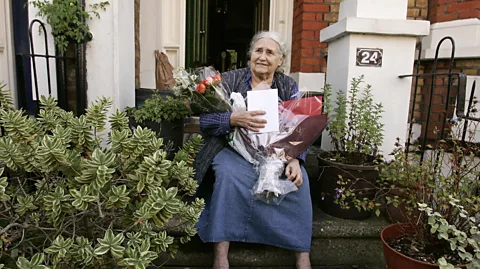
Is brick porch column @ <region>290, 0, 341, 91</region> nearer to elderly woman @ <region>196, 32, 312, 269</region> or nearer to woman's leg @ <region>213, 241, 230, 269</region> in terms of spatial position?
elderly woman @ <region>196, 32, 312, 269</region>

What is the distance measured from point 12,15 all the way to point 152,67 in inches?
52.2

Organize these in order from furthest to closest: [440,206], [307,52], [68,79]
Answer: [307,52] → [68,79] → [440,206]

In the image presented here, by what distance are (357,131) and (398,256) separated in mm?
1042

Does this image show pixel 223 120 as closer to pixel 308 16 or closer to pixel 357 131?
pixel 357 131

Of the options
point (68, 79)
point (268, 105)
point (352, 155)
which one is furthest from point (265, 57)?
point (68, 79)

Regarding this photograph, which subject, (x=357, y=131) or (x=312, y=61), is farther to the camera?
(x=312, y=61)

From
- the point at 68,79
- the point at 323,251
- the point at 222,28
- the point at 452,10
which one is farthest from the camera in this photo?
the point at 222,28

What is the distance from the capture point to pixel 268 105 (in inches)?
78.4

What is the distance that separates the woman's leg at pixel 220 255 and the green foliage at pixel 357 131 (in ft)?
3.08

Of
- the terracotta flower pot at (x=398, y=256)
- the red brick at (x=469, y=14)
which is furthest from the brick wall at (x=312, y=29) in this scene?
the terracotta flower pot at (x=398, y=256)

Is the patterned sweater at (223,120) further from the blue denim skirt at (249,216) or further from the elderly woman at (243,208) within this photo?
the blue denim skirt at (249,216)

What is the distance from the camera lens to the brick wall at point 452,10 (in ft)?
10.6

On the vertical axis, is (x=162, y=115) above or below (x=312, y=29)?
below

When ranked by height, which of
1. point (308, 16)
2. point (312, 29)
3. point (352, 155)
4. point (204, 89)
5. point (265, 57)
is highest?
point (308, 16)
